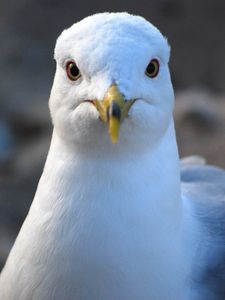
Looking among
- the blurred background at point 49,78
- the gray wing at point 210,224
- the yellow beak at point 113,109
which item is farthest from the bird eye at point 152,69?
the blurred background at point 49,78

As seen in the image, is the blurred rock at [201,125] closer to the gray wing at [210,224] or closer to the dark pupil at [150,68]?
the gray wing at [210,224]

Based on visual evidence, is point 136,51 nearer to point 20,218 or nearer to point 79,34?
point 79,34

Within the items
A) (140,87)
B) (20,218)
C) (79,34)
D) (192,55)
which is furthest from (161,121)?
(192,55)

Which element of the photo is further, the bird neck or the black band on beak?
the bird neck

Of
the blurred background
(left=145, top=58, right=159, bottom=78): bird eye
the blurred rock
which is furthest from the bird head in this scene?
→ the blurred rock

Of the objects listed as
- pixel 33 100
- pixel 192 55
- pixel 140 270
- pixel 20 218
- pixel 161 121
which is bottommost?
pixel 140 270

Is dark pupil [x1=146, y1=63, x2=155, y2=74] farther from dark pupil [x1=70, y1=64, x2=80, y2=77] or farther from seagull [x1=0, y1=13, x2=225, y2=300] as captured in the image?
dark pupil [x1=70, y1=64, x2=80, y2=77]

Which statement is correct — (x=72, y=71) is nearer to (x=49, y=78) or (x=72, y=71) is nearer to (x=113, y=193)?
(x=113, y=193)
